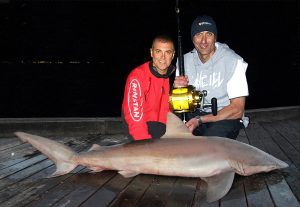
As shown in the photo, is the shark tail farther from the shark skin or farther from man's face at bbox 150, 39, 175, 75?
man's face at bbox 150, 39, 175, 75

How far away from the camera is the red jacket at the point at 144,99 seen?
4.57 m

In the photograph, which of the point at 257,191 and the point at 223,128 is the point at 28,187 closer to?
the point at 257,191

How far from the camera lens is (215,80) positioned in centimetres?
528

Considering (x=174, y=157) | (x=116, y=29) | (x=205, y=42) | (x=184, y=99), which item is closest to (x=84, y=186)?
(x=174, y=157)

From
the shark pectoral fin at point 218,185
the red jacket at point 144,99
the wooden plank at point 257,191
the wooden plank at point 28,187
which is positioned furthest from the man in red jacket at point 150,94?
the wooden plank at point 257,191

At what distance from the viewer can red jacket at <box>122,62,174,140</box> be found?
457 cm

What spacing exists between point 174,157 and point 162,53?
1.42 metres

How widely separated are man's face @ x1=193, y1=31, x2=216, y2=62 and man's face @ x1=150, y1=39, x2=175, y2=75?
1.59ft

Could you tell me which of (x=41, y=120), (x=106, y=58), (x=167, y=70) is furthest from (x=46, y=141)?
(x=106, y=58)

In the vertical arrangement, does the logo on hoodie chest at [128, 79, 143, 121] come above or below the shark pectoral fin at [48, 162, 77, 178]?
above

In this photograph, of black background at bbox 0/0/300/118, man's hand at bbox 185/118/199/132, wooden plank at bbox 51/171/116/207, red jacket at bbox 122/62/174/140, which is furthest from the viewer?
black background at bbox 0/0/300/118

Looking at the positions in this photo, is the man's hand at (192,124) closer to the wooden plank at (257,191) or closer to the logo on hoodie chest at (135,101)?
the logo on hoodie chest at (135,101)

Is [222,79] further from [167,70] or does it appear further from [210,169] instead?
[210,169]

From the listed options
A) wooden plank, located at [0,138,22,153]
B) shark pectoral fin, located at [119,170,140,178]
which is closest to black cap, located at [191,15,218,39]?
shark pectoral fin, located at [119,170,140,178]
